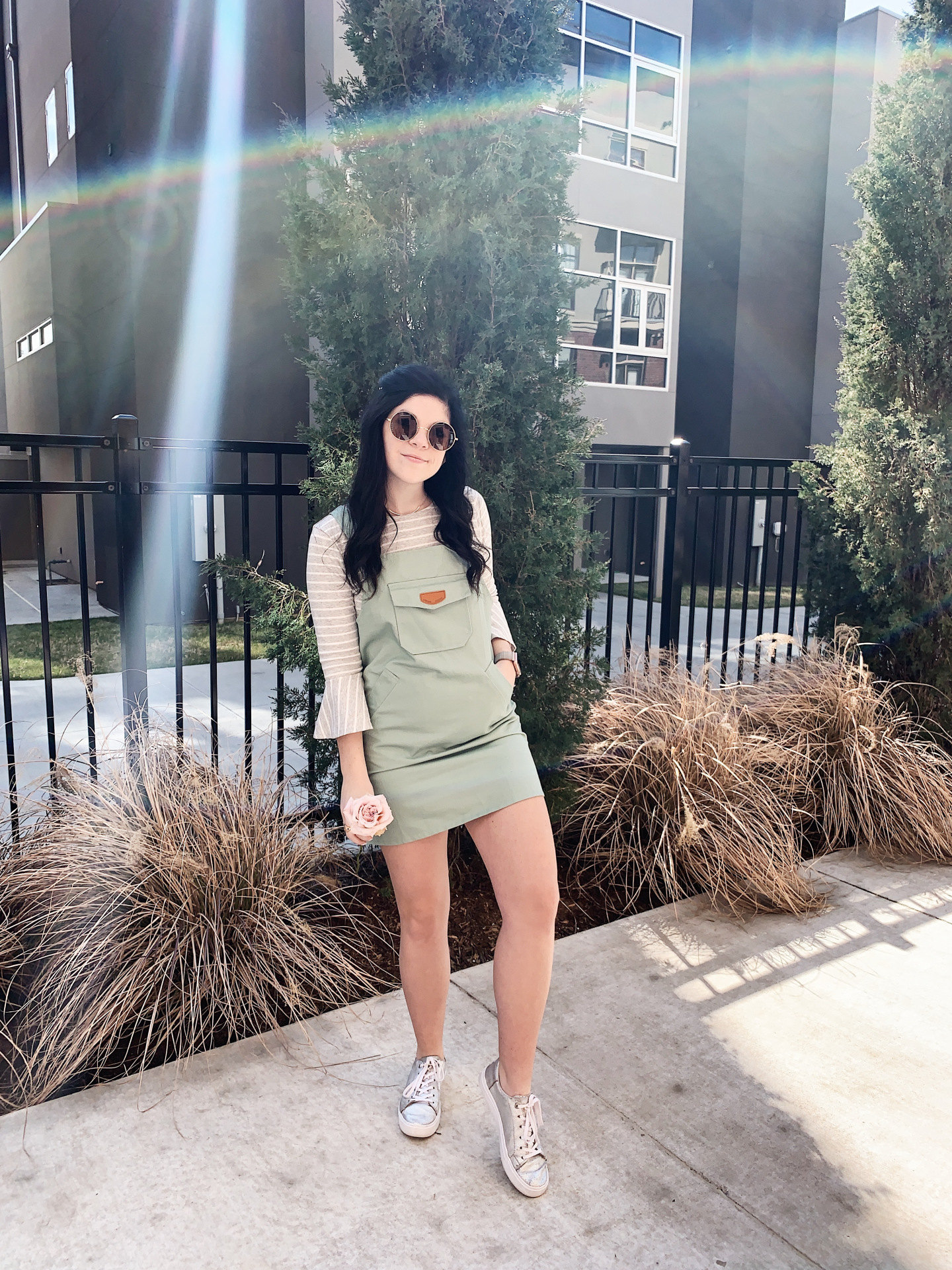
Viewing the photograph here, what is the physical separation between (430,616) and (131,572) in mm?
2027

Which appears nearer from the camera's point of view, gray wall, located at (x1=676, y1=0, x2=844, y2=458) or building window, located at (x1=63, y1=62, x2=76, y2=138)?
building window, located at (x1=63, y1=62, x2=76, y2=138)

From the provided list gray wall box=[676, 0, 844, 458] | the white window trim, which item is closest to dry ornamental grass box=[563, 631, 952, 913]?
gray wall box=[676, 0, 844, 458]

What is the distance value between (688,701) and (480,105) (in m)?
2.56

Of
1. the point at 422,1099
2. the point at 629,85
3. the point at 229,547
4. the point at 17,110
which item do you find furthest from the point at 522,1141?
the point at 17,110

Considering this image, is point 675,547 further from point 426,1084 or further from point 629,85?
point 629,85

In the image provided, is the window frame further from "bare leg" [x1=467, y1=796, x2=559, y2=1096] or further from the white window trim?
"bare leg" [x1=467, y1=796, x2=559, y2=1096]

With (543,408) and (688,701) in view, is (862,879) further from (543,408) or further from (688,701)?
(543,408)

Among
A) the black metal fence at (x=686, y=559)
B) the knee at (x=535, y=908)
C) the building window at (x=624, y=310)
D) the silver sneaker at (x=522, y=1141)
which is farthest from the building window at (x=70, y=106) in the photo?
the silver sneaker at (x=522, y=1141)

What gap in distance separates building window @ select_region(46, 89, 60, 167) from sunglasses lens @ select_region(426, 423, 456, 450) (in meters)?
12.6

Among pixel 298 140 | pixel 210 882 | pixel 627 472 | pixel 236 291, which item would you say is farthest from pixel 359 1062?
pixel 627 472

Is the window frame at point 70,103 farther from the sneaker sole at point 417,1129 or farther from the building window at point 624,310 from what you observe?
the sneaker sole at point 417,1129

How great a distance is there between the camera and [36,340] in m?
14.0

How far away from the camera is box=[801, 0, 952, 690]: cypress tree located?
511cm

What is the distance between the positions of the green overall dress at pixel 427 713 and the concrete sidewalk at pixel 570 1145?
2.65 ft
